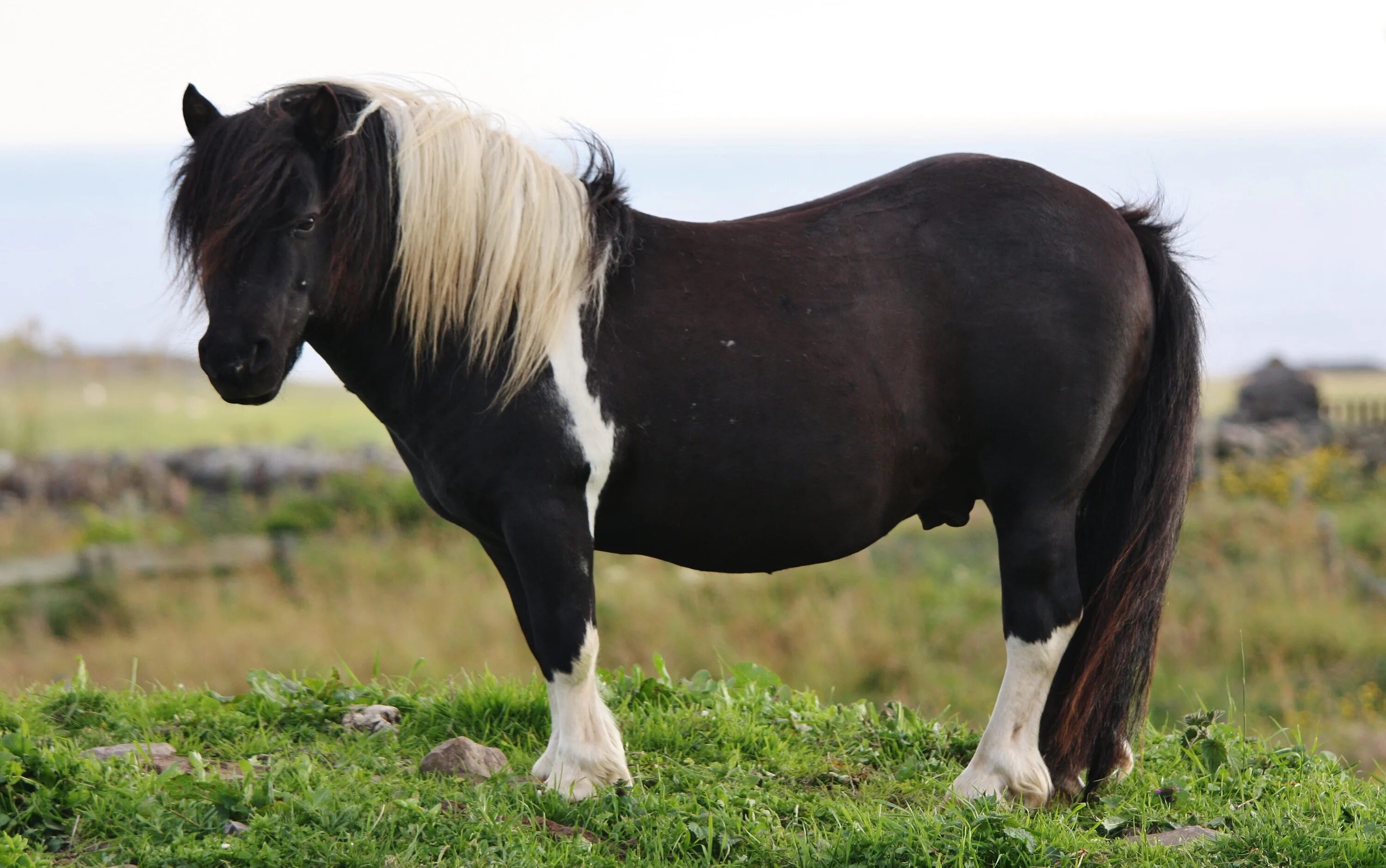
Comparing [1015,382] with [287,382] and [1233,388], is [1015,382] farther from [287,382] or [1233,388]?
[1233,388]

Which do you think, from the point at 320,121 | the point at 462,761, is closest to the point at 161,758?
the point at 462,761

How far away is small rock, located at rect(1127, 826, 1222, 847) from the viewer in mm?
A: 3475

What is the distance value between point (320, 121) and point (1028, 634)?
2492 mm

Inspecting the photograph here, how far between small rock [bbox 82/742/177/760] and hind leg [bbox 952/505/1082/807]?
8.49ft

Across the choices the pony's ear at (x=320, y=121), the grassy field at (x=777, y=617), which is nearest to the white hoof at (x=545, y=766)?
the pony's ear at (x=320, y=121)

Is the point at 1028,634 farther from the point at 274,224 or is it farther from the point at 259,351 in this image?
the point at 274,224

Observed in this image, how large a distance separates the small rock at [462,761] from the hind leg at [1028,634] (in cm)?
149

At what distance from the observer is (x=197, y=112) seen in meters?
3.43

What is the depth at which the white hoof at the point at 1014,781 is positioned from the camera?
375 centimetres

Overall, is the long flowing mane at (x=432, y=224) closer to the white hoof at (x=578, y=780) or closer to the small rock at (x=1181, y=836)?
the white hoof at (x=578, y=780)

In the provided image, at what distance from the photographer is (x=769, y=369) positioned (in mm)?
3529

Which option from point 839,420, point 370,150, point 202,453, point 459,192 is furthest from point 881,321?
point 202,453

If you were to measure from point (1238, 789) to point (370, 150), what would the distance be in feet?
11.0

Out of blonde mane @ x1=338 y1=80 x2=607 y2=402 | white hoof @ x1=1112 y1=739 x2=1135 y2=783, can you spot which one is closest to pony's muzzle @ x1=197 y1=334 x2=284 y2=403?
blonde mane @ x1=338 y1=80 x2=607 y2=402
